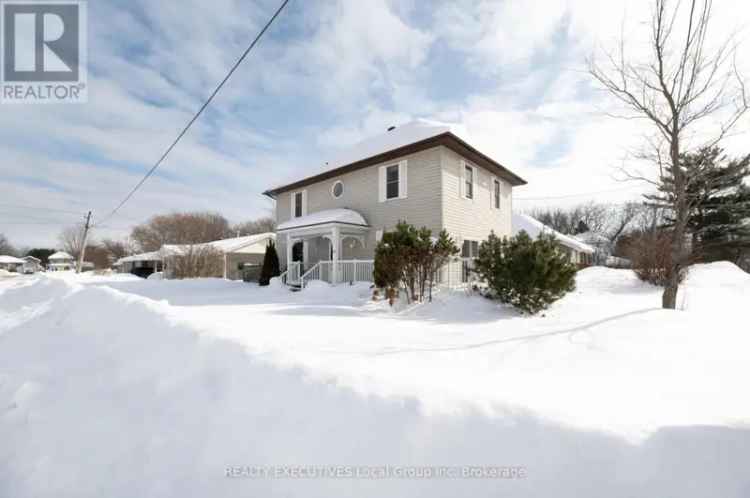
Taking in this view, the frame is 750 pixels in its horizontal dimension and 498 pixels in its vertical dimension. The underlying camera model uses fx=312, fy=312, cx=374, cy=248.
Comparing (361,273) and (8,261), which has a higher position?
(361,273)

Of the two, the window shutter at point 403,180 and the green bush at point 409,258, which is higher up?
the window shutter at point 403,180

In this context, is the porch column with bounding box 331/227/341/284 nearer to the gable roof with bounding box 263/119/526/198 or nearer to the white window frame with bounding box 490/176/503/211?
the gable roof with bounding box 263/119/526/198

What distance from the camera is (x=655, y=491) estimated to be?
1.41 metres

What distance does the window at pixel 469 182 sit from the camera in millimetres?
12270

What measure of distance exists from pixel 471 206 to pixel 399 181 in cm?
308

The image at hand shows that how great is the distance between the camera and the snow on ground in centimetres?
156

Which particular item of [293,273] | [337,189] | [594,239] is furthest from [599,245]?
[293,273]

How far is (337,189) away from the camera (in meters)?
14.7

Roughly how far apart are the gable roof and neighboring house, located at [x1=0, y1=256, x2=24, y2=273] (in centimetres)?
9341

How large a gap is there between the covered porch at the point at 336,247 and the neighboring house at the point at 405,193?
0.04 metres

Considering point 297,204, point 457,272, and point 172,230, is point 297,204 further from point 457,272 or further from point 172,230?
point 172,230

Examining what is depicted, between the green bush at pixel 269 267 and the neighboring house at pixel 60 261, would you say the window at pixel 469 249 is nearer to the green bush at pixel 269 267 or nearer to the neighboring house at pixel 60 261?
the green bush at pixel 269 267

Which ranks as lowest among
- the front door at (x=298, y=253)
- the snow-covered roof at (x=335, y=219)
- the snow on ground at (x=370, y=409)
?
the snow on ground at (x=370, y=409)

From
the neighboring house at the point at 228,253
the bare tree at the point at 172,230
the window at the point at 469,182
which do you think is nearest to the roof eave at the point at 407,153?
the window at the point at 469,182
